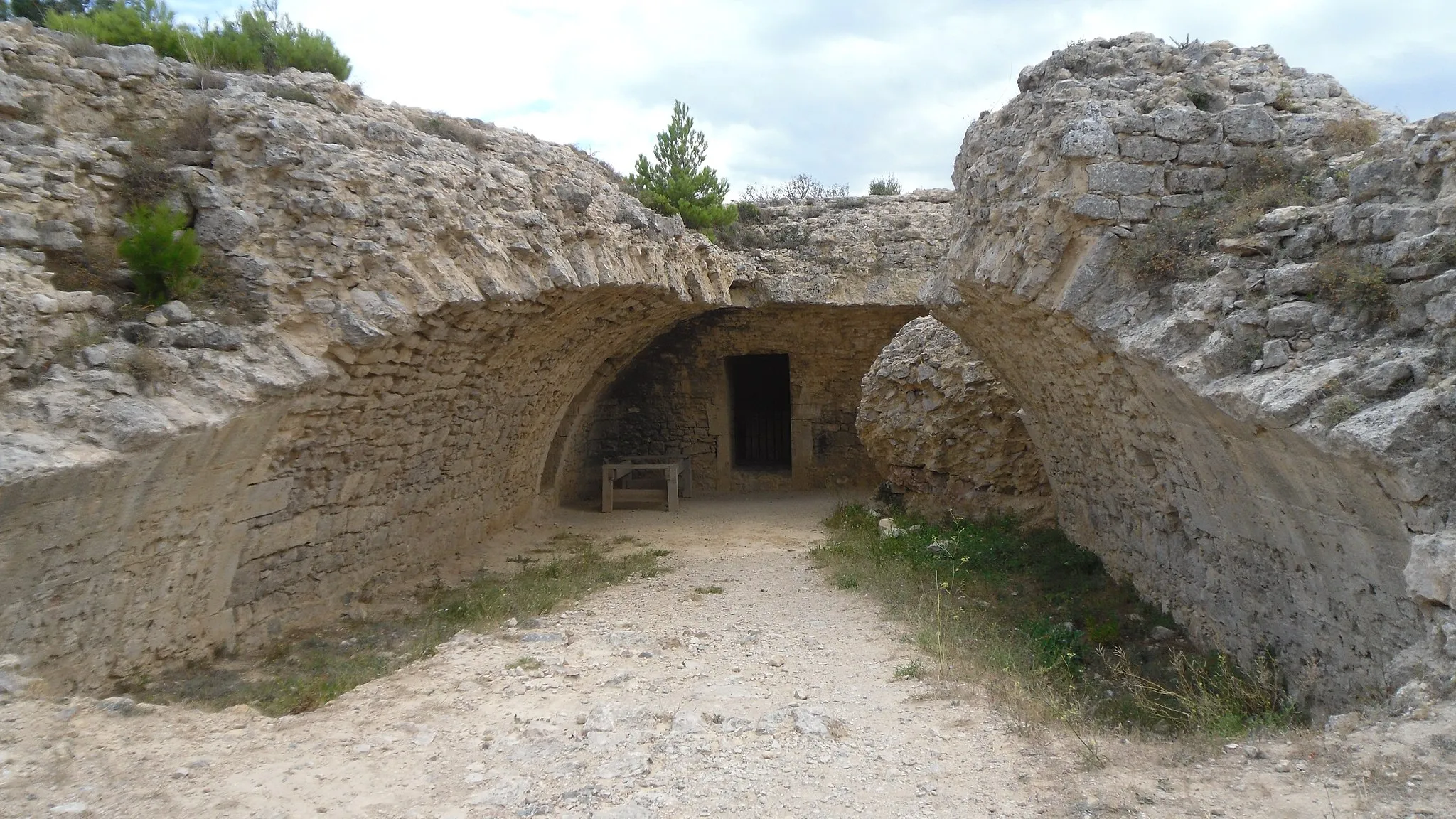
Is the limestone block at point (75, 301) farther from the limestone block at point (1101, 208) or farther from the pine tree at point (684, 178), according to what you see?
the pine tree at point (684, 178)

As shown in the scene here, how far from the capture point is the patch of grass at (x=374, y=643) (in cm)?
469

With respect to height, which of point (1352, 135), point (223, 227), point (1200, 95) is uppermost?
point (1200, 95)

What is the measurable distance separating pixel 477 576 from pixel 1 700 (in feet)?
14.4

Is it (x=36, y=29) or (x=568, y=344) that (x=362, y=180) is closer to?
(x=36, y=29)

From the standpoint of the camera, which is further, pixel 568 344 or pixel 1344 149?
pixel 568 344

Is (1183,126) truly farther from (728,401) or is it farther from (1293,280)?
(728,401)

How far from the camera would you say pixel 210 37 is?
6.30 meters

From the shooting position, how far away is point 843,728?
4137 mm

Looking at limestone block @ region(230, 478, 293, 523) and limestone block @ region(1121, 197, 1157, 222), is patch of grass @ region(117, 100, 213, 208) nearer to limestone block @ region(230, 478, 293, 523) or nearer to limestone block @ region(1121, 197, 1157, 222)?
limestone block @ region(230, 478, 293, 523)

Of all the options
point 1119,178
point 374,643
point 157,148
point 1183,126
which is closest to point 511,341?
point 374,643

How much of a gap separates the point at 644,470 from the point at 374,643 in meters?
7.71

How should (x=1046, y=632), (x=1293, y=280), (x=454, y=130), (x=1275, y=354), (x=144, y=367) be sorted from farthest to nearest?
(x=454, y=130) → (x=1046, y=632) → (x=144, y=367) → (x=1293, y=280) → (x=1275, y=354)

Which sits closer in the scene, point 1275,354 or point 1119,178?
point 1275,354

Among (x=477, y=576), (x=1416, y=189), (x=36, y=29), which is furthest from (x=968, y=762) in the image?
(x=36, y=29)
